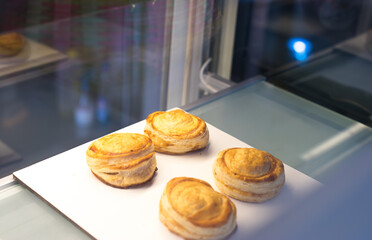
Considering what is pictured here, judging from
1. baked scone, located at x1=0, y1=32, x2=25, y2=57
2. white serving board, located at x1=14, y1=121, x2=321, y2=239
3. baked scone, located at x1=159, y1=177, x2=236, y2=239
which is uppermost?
baked scone, located at x1=0, y1=32, x2=25, y2=57

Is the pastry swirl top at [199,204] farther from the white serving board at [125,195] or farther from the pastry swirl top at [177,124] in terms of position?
the pastry swirl top at [177,124]

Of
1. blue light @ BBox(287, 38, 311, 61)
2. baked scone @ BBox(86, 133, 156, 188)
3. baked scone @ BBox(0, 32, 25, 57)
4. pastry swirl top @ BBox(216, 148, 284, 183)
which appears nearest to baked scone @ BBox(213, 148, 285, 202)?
pastry swirl top @ BBox(216, 148, 284, 183)

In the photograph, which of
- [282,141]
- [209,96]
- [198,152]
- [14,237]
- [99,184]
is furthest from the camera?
[209,96]

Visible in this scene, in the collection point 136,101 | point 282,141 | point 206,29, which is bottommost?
point 136,101

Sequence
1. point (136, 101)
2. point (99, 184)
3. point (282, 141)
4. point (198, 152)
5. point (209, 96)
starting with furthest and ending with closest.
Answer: point (136, 101), point (209, 96), point (282, 141), point (198, 152), point (99, 184)

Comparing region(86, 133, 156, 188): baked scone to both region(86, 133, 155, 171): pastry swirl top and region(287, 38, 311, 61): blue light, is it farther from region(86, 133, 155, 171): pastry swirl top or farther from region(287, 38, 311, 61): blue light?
region(287, 38, 311, 61): blue light

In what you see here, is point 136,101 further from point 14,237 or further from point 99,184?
point 14,237

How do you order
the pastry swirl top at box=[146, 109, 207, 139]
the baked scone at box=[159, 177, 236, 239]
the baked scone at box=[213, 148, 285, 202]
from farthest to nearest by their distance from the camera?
the pastry swirl top at box=[146, 109, 207, 139] < the baked scone at box=[213, 148, 285, 202] < the baked scone at box=[159, 177, 236, 239]

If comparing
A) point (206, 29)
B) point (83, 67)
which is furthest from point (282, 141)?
point (83, 67)
